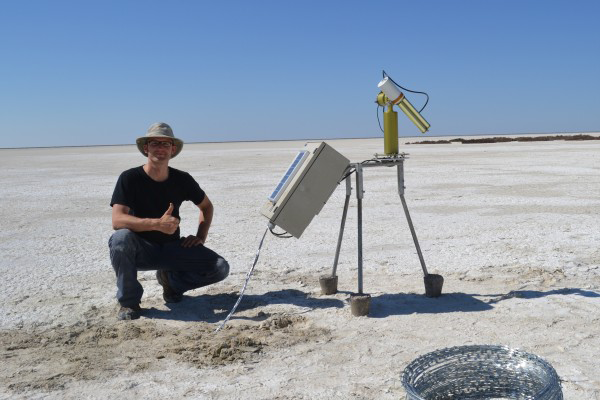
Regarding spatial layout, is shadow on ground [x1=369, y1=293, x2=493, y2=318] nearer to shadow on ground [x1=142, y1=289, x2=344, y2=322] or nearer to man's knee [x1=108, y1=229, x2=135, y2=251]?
shadow on ground [x1=142, y1=289, x2=344, y2=322]

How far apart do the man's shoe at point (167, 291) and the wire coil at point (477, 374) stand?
8.34 feet

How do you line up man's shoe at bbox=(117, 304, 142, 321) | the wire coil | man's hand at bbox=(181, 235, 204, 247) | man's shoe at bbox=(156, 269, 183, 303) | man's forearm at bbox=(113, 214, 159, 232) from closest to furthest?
the wire coil < man's forearm at bbox=(113, 214, 159, 232) < man's shoe at bbox=(117, 304, 142, 321) < man's hand at bbox=(181, 235, 204, 247) < man's shoe at bbox=(156, 269, 183, 303)

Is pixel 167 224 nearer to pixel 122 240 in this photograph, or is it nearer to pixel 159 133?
pixel 122 240

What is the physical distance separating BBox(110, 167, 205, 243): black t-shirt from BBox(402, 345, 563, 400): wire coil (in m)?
2.55

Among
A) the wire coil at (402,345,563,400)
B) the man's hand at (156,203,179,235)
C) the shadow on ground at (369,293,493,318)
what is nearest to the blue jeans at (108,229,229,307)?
the man's hand at (156,203,179,235)

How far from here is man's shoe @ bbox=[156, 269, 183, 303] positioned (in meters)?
4.84

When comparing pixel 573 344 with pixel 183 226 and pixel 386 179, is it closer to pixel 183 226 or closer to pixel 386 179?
pixel 183 226

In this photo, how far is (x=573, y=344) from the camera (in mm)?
3619

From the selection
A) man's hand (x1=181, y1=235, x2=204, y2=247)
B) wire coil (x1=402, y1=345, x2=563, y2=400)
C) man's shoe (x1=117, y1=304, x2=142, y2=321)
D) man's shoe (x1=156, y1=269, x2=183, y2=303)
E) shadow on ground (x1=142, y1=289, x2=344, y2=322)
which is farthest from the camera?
man's shoe (x1=156, y1=269, x2=183, y2=303)

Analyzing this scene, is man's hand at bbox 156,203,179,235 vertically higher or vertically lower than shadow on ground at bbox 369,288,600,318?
higher

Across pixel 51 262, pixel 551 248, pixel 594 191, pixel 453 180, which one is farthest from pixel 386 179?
pixel 51 262

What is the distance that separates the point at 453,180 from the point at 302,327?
10.2 meters

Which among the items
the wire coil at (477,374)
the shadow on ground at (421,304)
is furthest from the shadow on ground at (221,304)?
the wire coil at (477,374)


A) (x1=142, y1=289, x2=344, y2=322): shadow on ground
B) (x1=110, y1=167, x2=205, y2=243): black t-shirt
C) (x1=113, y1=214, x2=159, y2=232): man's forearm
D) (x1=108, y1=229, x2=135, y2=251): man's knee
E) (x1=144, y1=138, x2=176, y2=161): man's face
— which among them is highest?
(x1=144, y1=138, x2=176, y2=161): man's face
